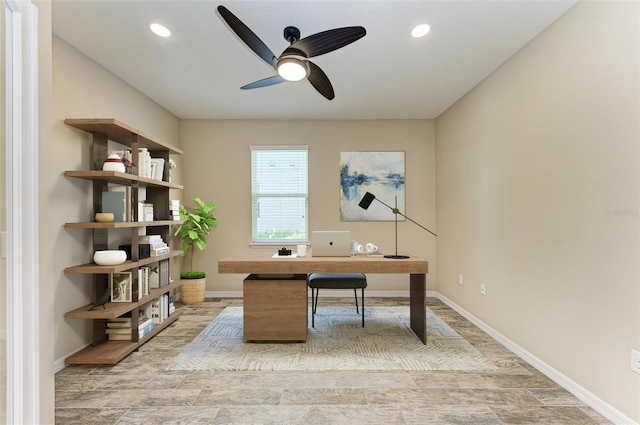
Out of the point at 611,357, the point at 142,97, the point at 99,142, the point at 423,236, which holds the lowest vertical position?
the point at 611,357

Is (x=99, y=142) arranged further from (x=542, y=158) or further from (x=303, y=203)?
(x=542, y=158)

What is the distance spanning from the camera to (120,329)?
2.81 metres

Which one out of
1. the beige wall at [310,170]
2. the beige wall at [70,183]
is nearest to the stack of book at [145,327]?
the beige wall at [70,183]

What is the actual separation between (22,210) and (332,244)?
2181 mm

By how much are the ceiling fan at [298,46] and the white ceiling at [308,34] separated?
35 centimetres

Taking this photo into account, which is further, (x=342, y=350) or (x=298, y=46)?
(x=342, y=350)

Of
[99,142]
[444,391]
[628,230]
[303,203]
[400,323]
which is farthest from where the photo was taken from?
[303,203]

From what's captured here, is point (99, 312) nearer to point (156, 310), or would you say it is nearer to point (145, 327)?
point (145, 327)

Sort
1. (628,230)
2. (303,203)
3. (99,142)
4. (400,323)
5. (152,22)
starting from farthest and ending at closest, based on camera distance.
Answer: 1. (303,203)
2. (400,323)
3. (99,142)
4. (152,22)
5. (628,230)

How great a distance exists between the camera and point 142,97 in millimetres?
3641

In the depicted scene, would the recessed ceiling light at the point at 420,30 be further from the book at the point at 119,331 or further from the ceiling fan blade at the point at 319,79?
the book at the point at 119,331

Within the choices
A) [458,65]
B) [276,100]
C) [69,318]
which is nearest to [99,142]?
[69,318]

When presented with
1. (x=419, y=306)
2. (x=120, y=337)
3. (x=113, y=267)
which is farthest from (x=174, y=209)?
(x=419, y=306)

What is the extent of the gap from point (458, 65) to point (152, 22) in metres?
2.71
